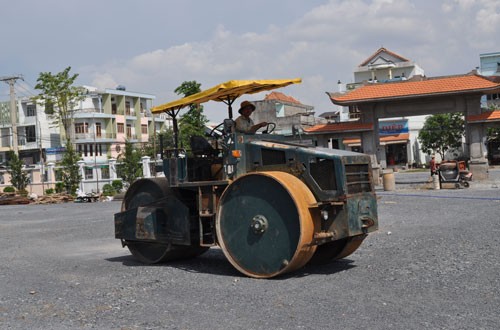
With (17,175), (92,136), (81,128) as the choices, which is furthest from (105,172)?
(81,128)

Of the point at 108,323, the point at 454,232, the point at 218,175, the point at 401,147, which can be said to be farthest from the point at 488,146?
the point at 108,323

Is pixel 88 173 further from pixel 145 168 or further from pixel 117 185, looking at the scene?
pixel 145 168

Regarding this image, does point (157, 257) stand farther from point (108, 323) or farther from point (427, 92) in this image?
point (427, 92)

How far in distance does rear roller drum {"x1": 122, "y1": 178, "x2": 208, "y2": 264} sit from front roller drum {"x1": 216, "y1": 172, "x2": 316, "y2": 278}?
5.04ft

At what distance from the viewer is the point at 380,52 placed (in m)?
75.9

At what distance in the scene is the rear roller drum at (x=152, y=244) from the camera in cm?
1012

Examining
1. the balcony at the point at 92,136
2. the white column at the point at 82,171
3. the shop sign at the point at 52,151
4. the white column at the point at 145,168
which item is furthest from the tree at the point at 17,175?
the balcony at the point at 92,136

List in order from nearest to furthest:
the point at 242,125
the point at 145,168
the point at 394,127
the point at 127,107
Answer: the point at 242,125
the point at 145,168
the point at 394,127
the point at 127,107

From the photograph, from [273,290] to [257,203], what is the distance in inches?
52.6

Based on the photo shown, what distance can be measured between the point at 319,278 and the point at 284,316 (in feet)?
6.51

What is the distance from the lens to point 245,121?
9.38 meters

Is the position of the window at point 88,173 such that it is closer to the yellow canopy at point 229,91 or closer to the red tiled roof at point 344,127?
the red tiled roof at point 344,127

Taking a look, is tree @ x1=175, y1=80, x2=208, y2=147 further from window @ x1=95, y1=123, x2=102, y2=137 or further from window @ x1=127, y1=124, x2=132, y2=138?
window @ x1=127, y1=124, x2=132, y2=138

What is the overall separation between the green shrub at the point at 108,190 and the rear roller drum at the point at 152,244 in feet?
80.3
